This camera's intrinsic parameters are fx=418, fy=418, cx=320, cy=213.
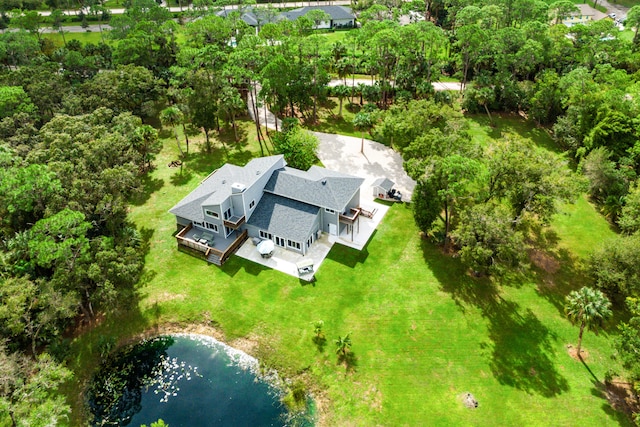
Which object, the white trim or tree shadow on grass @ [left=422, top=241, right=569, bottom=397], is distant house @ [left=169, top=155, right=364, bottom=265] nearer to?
the white trim

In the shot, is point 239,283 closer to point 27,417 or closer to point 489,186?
point 27,417

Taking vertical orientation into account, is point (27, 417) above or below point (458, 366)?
above

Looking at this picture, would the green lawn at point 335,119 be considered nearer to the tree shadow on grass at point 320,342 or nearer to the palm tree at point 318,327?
the palm tree at point 318,327

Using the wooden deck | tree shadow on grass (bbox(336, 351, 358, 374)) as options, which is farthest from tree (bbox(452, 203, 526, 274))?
the wooden deck

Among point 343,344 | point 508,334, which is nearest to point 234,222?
point 343,344

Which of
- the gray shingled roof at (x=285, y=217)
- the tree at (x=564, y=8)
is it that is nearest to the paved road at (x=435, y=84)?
the tree at (x=564, y=8)

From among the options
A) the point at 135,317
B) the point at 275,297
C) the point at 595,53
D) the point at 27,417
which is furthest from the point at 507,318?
the point at 595,53

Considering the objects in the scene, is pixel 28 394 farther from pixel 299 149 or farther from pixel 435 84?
Answer: pixel 435 84
